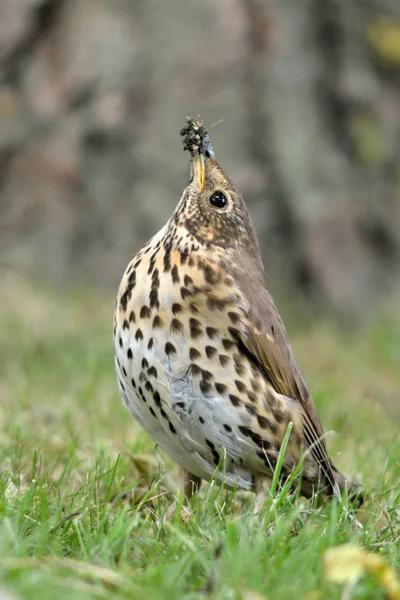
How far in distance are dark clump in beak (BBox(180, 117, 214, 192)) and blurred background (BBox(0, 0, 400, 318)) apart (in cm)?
476

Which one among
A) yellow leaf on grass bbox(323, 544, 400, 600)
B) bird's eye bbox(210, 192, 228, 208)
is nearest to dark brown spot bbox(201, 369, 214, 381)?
bird's eye bbox(210, 192, 228, 208)

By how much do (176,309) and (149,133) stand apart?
5466mm

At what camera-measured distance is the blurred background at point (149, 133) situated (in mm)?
8938

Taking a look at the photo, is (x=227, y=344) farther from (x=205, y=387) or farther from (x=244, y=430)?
(x=244, y=430)

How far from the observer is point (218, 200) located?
4.16 meters

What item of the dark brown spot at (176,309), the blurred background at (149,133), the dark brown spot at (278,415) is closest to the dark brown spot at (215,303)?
the dark brown spot at (176,309)

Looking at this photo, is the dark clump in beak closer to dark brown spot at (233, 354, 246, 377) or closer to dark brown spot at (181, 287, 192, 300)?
dark brown spot at (181, 287, 192, 300)

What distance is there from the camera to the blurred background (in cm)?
894

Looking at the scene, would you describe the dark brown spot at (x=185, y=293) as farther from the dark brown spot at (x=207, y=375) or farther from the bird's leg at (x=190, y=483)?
the bird's leg at (x=190, y=483)

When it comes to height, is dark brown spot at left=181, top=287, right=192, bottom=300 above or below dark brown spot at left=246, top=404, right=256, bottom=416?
above

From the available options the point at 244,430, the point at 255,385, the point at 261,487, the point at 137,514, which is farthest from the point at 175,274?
the point at 137,514

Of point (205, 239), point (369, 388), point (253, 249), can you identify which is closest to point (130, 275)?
point (205, 239)

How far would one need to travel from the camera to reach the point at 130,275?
158 inches

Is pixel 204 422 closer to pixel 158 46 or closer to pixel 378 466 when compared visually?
pixel 378 466
